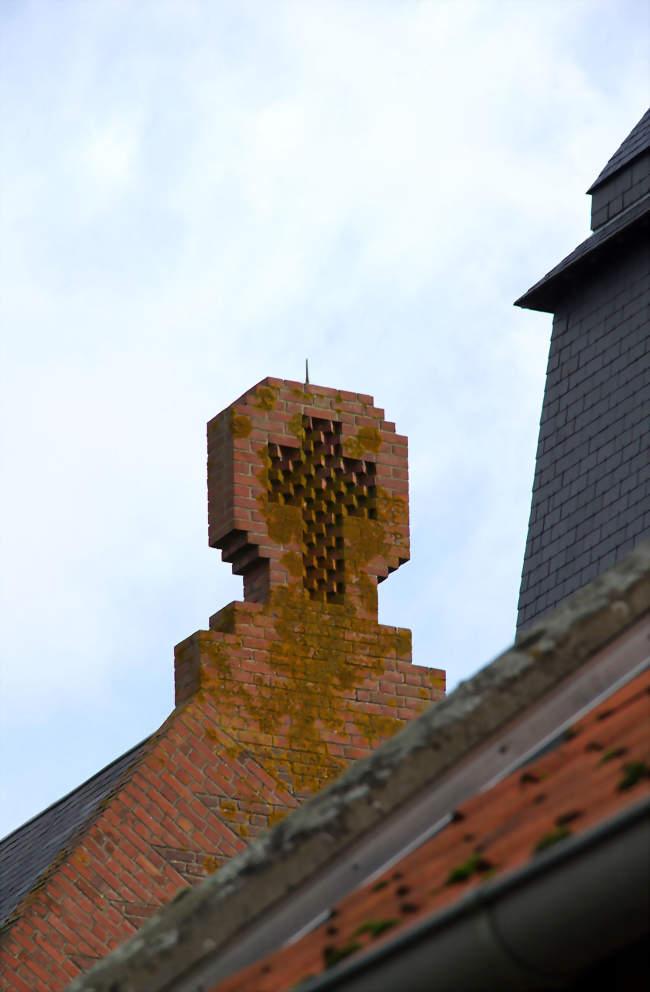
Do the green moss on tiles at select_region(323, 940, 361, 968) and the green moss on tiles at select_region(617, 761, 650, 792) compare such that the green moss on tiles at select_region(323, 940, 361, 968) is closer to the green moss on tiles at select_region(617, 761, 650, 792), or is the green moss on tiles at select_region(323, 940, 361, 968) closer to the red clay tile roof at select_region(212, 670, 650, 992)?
the red clay tile roof at select_region(212, 670, 650, 992)

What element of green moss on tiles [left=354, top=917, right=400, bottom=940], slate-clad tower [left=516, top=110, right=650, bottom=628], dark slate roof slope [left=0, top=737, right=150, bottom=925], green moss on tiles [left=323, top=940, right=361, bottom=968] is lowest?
green moss on tiles [left=323, top=940, right=361, bottom=968]

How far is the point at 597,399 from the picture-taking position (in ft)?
49.7

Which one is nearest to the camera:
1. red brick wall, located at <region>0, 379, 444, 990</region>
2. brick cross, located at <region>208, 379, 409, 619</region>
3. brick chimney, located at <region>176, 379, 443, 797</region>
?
red brick wall, located at <region>0, 379, 444, 990</region>

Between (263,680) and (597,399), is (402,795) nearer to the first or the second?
(263,680)

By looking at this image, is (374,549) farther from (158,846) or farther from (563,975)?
(563,975)

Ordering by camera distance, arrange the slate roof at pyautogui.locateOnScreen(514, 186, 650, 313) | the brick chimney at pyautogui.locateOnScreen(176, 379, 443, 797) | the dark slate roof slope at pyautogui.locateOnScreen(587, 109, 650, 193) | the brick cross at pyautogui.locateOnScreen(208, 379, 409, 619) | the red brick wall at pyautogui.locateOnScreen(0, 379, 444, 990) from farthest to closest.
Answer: the dark slate roof slope at pyautogui.locateOnScreen(587, 109, 650, 193), the slate roof at pyautogui.locateOnScreen(514, 186, 650, 313), the brick cross at pyautogui.locateOnScreen(208, 379, 409, 619), the brick chimney at pyautogui.locateOnScreen(176, 379, 443, 797), the red brick wall at pyautogui.locateOnScreen(0, 379, 444, 990)

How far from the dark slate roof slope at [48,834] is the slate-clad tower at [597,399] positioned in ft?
12.6

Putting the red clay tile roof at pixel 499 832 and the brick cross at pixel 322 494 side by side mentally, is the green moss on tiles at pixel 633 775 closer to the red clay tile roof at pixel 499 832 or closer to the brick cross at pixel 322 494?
the red clay tile roof at pixel 499 832

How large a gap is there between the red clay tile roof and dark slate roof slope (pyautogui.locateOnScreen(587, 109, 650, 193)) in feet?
38.8

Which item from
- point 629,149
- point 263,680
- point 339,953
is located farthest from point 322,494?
point 339,953

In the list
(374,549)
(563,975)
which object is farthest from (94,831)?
(563,975)

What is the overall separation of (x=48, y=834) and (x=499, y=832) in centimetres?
908

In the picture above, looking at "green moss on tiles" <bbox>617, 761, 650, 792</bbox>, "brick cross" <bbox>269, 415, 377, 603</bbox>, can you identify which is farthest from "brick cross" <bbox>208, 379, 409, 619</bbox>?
"green moss on tiles" <bbox>617, 761, 650, 792</bbox>

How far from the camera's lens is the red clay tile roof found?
3.46 meters
